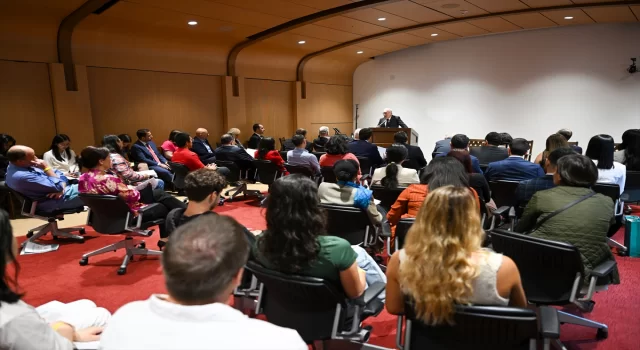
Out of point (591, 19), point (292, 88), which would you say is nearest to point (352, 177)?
point (591, 19)

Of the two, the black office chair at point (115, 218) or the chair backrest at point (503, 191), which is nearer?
the black office chair at point (115, 218)

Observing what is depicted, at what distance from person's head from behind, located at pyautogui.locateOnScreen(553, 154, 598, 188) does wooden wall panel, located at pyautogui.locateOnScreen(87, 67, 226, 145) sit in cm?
779

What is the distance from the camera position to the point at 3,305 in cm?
117

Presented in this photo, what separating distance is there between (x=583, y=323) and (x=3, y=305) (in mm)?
2898

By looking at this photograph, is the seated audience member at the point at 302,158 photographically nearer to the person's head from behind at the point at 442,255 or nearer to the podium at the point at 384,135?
the podium at the point at 384,135

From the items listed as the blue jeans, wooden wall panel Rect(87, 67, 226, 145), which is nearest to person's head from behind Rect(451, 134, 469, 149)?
the blue jeans

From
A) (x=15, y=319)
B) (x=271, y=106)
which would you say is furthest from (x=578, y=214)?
(x=271, y=106)

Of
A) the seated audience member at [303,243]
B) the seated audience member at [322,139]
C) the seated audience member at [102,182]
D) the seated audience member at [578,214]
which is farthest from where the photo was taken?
the seated audience member at [322,139]

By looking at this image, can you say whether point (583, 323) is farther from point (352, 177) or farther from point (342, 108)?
point (342, 108)

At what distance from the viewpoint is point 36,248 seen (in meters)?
4.22

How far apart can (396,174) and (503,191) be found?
3.76 feet

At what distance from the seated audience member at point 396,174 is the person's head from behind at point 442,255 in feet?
7.08

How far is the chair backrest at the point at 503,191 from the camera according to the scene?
3867 millimetres

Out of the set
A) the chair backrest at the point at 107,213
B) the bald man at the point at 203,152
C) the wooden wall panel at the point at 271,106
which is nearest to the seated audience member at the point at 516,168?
the chair backrest at the point at 107,213
